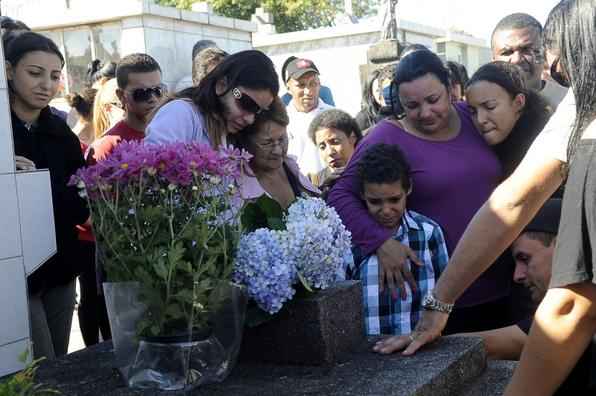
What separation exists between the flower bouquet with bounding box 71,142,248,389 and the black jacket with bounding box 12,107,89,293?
→ 1.30 meters

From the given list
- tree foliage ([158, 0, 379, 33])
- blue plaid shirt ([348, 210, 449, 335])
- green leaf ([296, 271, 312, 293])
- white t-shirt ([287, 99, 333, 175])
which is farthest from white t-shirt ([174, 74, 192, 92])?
tree foliage ([158, 0, 379, 33])

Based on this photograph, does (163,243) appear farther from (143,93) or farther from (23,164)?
(143,93)

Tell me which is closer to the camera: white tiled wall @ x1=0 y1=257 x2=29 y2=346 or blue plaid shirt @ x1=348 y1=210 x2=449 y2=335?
white tiled wall @ x1=0 y1=257 x2=29 y2=346

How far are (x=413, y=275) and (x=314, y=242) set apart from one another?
3.00ft

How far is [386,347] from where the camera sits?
2.34 m

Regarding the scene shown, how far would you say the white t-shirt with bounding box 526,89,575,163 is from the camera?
76.5 inches

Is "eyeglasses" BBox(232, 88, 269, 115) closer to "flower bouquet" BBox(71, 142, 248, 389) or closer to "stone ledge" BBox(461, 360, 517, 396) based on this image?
"flower bouquet" BBox(71, 142, 248, 389)

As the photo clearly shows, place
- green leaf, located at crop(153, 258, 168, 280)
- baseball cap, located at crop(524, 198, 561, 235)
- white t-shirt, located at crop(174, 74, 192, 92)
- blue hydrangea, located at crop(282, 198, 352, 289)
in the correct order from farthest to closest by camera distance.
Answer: white t-shirt, located at crop(174, 74, 192, 92)
baseball cap, located at crop(524, 198, 561, 235)
blue hydrangea, located at crop(282, 198, 352, 289)
green leaf, located at crop(153, 258, 168, 280)

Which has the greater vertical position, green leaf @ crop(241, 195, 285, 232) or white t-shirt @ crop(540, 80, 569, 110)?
white t-shirt @ crop(540, 80, 569, 110)

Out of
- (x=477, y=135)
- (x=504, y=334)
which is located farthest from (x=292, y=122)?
(x=504, y=334)

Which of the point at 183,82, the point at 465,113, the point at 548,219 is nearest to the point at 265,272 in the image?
the point at 548,219

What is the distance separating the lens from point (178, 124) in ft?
9.34

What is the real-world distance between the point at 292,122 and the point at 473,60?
615 inches

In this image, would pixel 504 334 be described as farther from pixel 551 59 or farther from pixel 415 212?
pixel 551 59
